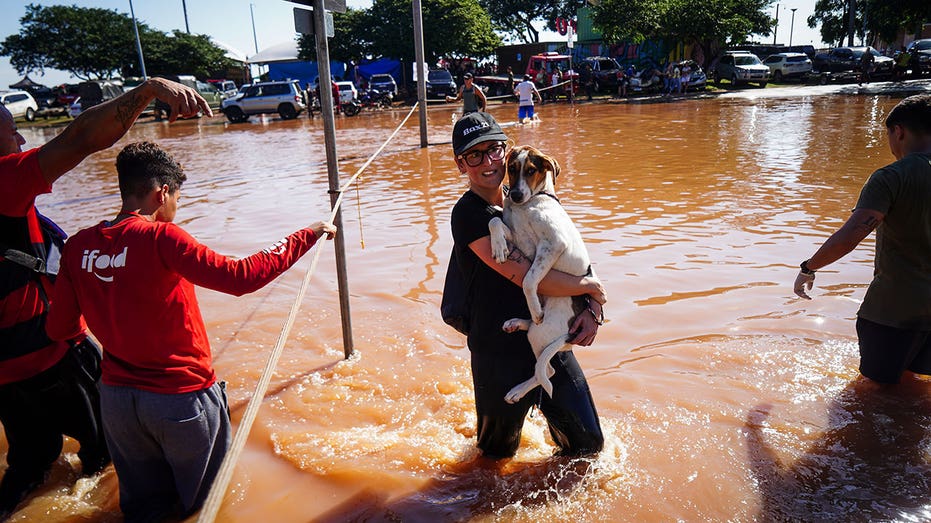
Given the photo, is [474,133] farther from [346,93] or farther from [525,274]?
[346,93]

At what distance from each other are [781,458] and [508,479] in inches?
57.7

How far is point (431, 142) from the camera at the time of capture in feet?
54.2

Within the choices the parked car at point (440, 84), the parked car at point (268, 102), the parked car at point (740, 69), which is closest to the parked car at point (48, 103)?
the parked car at point (268, 102)

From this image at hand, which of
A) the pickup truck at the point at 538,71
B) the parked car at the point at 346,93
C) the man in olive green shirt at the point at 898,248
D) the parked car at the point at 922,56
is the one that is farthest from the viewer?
the pickup truck at the point at 538,71

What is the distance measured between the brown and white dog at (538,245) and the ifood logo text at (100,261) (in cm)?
140

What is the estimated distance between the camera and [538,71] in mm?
31391

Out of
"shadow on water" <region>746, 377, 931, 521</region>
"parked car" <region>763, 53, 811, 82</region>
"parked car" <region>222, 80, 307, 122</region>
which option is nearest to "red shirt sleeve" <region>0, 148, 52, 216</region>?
"shadow on water" <region>746, 377, 931, 521</region>

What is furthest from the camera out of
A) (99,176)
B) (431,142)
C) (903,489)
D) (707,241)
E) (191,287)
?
(431,142)

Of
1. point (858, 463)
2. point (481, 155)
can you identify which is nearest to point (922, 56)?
point (858, 463)

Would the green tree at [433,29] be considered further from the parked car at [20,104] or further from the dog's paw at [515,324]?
the dog's paw at [515,324]

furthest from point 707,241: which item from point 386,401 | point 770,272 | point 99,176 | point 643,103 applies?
point 643,103

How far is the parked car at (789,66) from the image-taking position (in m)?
31.0

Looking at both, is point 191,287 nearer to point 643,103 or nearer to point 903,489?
point 903,489

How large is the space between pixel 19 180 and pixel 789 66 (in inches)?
1410
